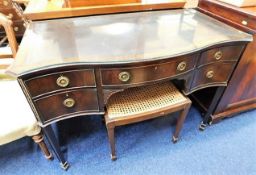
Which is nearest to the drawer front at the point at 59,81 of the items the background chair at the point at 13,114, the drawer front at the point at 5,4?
the background chair at the point at 13,114

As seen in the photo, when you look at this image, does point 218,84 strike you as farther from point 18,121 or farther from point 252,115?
point 18,121

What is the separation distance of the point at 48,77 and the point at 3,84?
516 mm

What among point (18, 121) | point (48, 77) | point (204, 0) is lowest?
point (18, 121)

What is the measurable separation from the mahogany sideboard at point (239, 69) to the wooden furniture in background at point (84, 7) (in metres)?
0.22

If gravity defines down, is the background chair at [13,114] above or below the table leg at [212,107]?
above

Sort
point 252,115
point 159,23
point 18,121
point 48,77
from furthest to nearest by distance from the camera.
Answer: point 252,115 → point 159,23 → point 18,121 → point 48,77

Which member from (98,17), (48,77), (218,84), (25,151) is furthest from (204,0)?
(25,151)

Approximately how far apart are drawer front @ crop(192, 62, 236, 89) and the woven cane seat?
0.13 metres

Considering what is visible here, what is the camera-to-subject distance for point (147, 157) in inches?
46.1

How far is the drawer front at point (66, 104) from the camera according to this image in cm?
75

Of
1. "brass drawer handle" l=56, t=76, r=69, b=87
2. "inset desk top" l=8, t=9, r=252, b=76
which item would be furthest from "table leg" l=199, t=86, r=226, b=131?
"brass drawer handle" l=56, t=76, r=69, b=87

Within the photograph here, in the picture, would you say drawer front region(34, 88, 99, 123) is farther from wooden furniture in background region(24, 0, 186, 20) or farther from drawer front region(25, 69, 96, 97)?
wooden furniture in background region(24, 0, 186, 20)

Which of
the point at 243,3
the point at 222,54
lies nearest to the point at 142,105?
the point at 222,54

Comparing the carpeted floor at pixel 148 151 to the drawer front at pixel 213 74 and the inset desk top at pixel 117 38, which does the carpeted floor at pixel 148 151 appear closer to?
the drawer front at pixel 213 74
